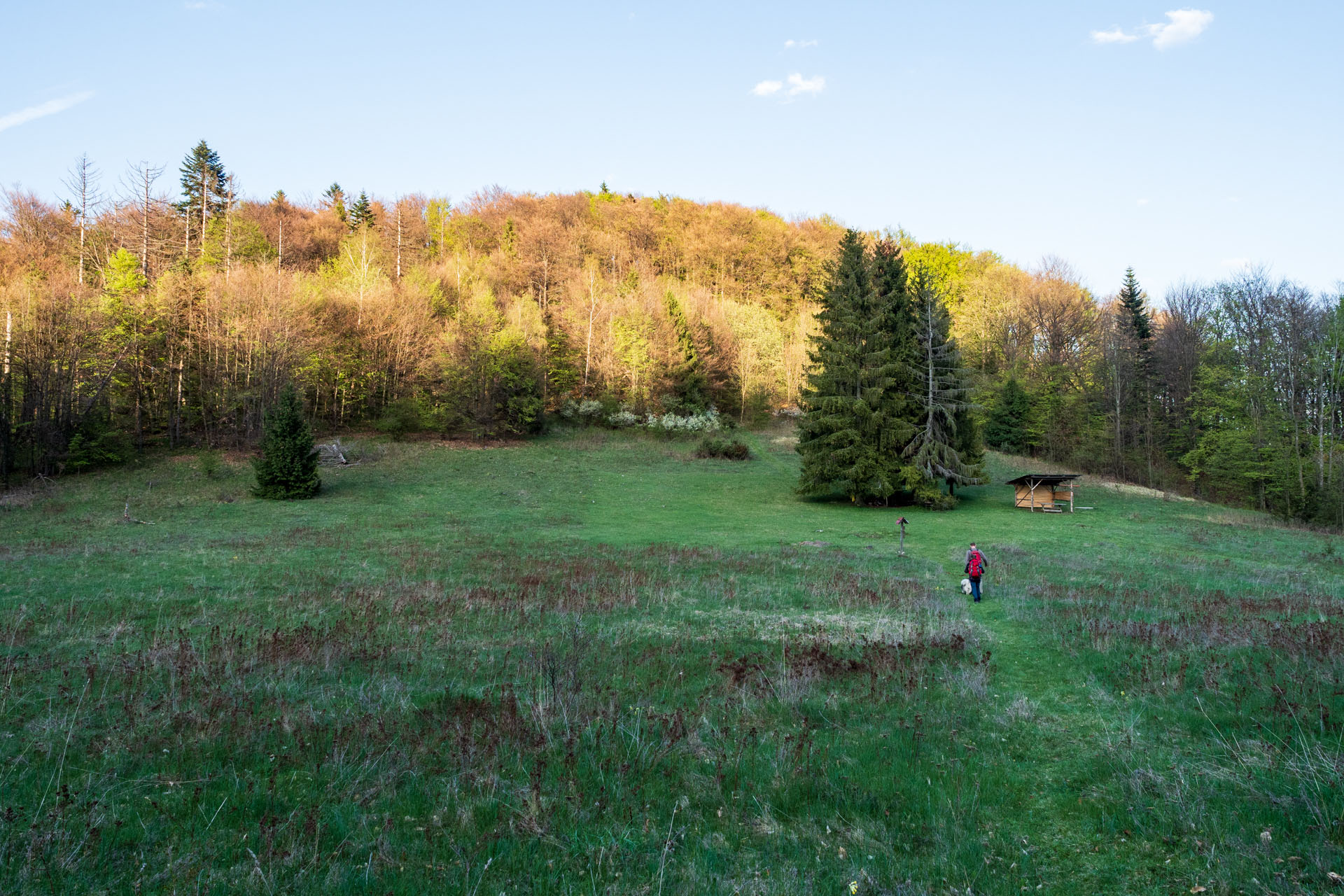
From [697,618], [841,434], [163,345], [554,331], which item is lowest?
[697,618]

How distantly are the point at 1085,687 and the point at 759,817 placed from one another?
5685 millimetres

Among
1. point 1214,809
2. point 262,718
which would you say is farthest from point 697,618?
point 1214,809

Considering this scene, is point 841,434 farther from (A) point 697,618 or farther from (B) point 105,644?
(B) point 105,644

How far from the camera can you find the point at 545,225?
68.9 m

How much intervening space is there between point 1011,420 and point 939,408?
88.4 feet

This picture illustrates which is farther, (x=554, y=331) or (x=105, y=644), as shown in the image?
(x=554, y=331)

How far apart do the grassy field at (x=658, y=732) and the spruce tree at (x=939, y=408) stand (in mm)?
17676

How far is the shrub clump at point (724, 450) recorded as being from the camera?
51094mm

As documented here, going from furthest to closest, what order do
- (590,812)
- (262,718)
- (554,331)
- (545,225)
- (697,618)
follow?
(545,225)
(554,331)
(697,618)
(262,718)
(590,812)

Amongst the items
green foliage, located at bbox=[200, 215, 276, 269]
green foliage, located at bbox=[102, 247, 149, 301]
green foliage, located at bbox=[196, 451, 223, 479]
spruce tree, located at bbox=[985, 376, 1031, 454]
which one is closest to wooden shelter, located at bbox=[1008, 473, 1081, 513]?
spruce tree, located at bbox=[985, 376, 1031, 454]

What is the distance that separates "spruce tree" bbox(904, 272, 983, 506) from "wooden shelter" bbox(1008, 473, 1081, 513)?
2423 millimetres

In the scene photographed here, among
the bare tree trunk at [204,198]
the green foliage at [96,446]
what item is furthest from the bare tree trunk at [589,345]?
the green foliage at [96,446]

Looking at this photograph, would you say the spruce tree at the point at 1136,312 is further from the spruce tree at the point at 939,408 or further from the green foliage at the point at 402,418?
the green foliage at the point at 402,418

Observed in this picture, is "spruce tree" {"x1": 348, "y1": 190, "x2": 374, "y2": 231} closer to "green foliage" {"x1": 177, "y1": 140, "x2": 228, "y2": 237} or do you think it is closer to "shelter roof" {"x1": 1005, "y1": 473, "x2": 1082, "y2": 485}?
"green foliage" {"x1": 177, "y1": 140, "x2": 228, "y2": 237}
